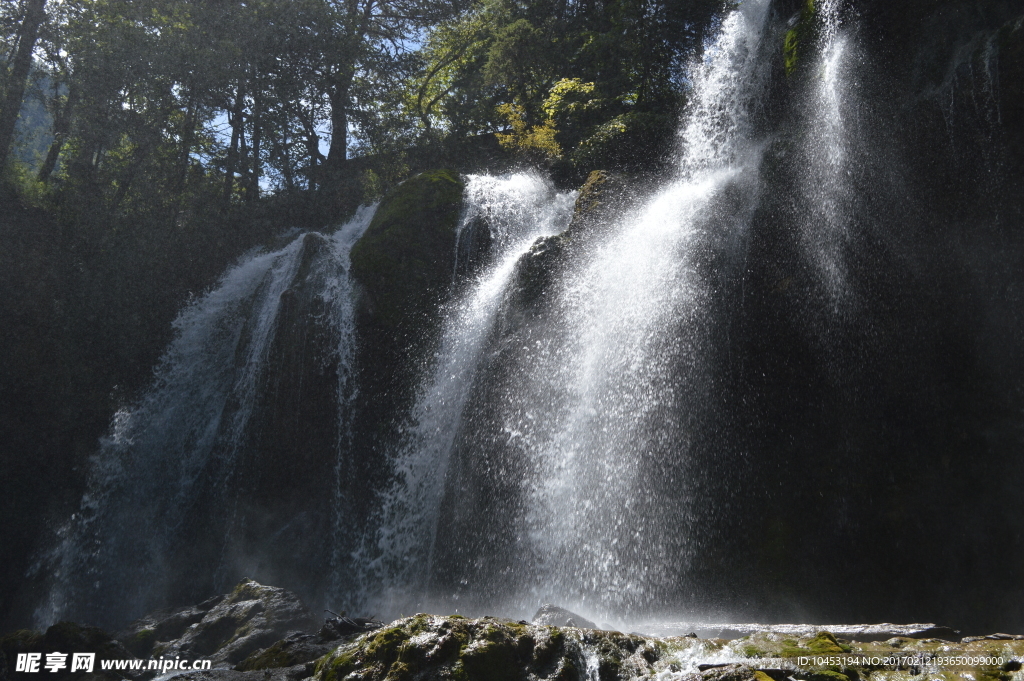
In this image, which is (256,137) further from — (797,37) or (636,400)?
(636,400)

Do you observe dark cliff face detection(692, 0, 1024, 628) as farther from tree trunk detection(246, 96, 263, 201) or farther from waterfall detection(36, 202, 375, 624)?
tree trunk detection(246, 96, 263, 201)

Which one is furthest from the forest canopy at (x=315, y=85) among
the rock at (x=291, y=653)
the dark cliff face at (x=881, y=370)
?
the rock at (x=291, y=653)

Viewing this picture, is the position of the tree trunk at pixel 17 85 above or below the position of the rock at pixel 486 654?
above

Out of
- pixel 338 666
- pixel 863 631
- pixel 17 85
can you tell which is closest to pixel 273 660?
pixel 338 666

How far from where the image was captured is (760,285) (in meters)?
9.83

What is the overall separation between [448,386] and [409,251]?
4.01 m

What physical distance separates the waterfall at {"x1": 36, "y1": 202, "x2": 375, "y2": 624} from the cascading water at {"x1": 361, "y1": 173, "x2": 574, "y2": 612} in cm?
173

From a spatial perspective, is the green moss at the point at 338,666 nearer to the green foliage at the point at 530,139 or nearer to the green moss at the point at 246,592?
the green moss at the point at 246,592

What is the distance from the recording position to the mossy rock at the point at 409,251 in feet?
47.2

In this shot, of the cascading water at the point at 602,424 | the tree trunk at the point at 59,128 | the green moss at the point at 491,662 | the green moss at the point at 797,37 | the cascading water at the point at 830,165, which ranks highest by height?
the tree trunk at the point at 59,128

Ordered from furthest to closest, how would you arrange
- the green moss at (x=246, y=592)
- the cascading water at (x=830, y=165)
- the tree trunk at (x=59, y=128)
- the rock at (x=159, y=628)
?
the tree trunk at (x=59, y=128)
the green moss at (x=246, y=592)
the rock at (x=159, y=628)
the cascading water at (x=830, y=165)

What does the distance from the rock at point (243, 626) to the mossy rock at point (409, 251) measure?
5916 millimetres

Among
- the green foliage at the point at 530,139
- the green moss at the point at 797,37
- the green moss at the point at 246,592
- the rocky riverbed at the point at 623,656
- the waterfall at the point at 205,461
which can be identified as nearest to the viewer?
the rocky riverbed at the point at 623,656

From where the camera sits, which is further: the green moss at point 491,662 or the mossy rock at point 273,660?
the mossy rock at point 273,660
